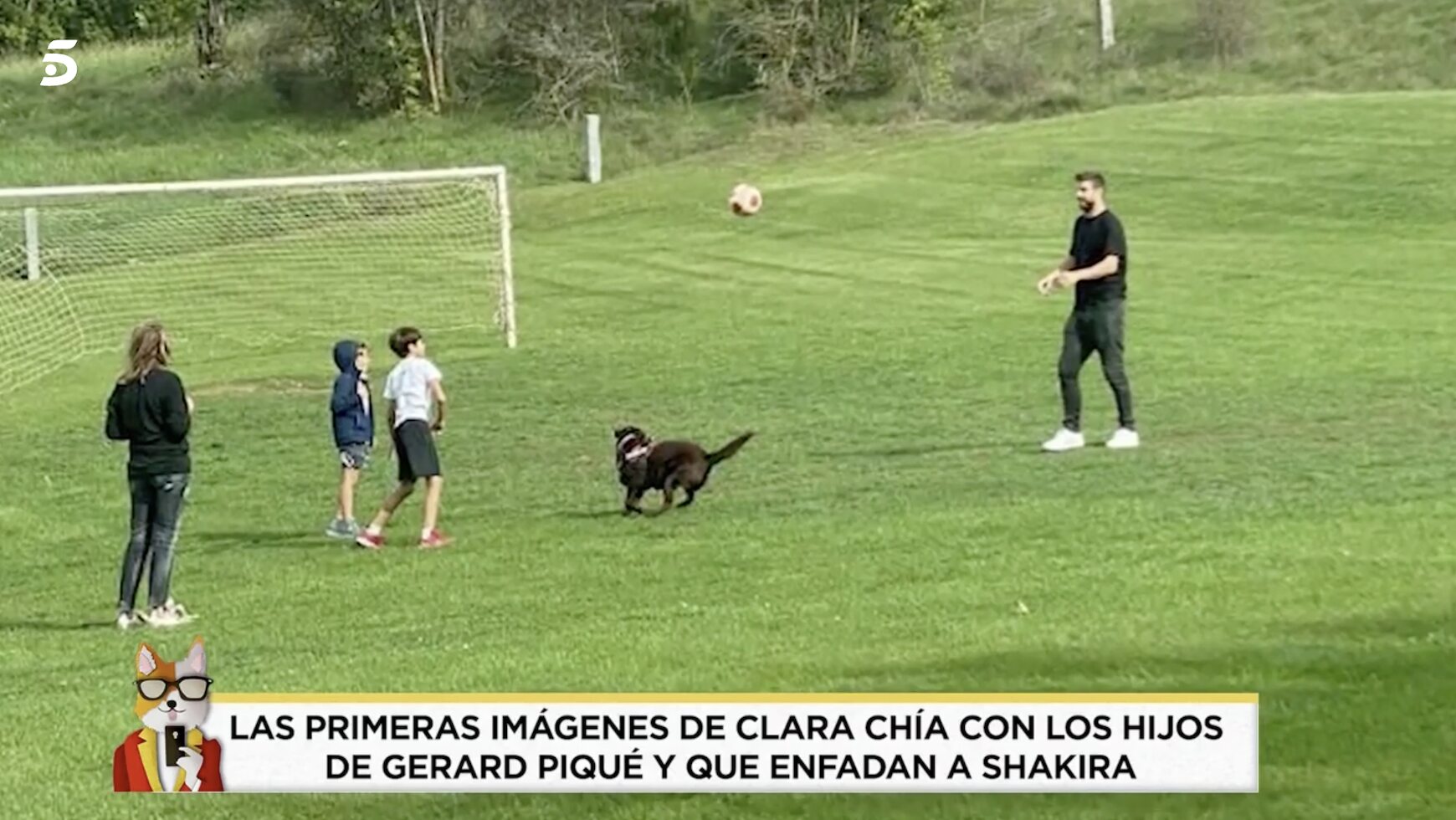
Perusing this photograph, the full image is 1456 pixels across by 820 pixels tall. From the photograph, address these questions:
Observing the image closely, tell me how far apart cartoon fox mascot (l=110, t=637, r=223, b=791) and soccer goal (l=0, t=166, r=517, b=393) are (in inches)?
612

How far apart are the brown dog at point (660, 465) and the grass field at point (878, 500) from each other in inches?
14.2

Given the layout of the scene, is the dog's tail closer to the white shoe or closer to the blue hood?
the blue hood

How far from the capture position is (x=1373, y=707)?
7219 mm

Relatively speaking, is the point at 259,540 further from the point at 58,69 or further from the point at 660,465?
the point at 58,69

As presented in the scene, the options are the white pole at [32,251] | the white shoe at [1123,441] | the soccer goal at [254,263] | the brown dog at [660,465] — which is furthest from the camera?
the white pole at [32,251]

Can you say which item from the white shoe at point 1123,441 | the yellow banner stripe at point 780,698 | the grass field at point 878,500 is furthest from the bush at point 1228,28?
the yellow banner stripe at point 780,698

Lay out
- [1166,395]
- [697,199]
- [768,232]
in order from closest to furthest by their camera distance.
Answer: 1. [1166,395]
2. [768,232]
3. [697,199]

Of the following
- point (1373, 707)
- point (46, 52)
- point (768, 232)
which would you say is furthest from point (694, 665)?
point (46, 52)

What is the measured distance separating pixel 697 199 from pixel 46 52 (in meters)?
27.0

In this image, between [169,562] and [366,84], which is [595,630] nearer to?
[169,562]

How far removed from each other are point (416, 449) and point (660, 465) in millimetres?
1576

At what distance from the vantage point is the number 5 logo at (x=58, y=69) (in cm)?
5003

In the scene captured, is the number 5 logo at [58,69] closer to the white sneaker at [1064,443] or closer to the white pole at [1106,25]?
the white pole at [1106,25]

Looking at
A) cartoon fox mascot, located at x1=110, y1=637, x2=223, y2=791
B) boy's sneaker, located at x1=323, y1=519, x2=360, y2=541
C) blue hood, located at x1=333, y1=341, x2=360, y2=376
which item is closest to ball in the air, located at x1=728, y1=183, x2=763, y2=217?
blue hood, located at x1=333, y1=341, x2=360, y2=376
